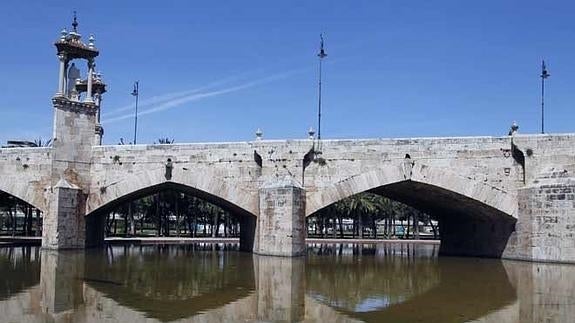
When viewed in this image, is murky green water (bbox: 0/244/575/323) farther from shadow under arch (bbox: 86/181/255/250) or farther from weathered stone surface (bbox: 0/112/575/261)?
shadow under arch (bbox: 86/181/255/250)

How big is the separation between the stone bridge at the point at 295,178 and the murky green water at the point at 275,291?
2103mm

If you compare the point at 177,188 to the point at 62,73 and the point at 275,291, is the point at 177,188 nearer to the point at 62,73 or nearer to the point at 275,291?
the point at 62,73

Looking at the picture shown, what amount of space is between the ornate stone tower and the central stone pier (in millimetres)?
8687

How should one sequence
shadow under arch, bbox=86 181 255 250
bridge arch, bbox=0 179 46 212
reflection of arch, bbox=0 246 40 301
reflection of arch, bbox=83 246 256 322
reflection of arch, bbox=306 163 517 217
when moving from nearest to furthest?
1. reflection of arch, bbox=83 246 256 322
2. reflection of arch, bbox=0 246 40 301
3. reflection of arch, bbox=306 163 517 217
4. shadow under arch, bbox=86 181 255 250
5. bridge arch, bbox=0 179 46 212

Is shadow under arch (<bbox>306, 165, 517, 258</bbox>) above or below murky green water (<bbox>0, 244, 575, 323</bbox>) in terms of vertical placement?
above

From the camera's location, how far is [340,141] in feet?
87.0

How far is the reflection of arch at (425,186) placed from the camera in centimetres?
2525

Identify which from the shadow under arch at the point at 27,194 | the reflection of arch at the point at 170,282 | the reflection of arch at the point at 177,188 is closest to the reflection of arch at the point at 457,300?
the reflection of arch at the point at 170,282

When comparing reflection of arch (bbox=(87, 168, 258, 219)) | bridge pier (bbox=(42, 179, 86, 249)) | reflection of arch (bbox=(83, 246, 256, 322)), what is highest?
reflection of arch (bbox=(87, 168, 258, 219))

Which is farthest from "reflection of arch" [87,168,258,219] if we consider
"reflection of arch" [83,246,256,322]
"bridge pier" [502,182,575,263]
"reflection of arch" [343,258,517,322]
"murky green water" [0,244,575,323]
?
"bridge pier" [502,182,575,263]

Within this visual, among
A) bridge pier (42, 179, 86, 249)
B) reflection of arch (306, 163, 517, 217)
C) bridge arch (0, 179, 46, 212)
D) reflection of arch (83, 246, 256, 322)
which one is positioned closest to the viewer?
reflection of arch (83, 246, 256, 322)

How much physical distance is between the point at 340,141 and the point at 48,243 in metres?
13.4

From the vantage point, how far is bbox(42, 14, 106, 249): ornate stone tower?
90.4 ft

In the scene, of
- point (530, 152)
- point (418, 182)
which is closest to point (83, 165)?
point (418, 182)
